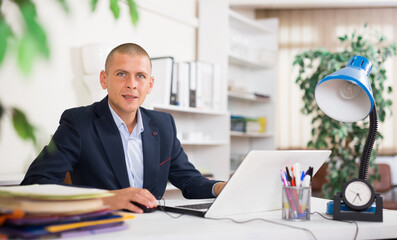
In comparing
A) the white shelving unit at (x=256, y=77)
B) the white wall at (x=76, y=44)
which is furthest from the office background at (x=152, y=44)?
the white shelving unit at (x=256, y=77)

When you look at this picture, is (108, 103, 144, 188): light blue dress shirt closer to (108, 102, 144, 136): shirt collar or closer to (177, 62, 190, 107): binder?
(108, 102, 144, 136): shirt collar

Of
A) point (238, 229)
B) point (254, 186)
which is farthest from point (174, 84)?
point (238, 229)

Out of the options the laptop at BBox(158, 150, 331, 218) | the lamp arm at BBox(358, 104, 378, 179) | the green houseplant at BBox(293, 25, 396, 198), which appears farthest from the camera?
the green houseplant at BBox(293, 25, 396, 198)

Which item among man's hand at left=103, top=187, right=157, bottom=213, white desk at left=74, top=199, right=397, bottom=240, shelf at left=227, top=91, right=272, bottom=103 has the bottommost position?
white desk at left=74, top=199, right=397, bottom=240

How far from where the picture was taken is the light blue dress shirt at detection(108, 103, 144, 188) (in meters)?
1.88

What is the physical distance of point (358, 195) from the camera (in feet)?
4.32

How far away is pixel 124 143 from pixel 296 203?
903mm

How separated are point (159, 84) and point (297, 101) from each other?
264cm

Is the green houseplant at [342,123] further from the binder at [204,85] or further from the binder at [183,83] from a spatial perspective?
the binder at [183,83]

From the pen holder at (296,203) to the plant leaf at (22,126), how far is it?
2.89ft

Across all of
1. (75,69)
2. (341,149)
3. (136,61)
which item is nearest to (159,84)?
(75,69)

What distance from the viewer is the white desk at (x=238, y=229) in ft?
3.21

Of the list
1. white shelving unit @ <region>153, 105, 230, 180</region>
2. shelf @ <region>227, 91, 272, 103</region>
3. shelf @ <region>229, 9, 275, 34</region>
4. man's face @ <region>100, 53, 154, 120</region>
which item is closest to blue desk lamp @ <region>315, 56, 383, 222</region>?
man's face @ <region>100, 53, 154, 120</region>

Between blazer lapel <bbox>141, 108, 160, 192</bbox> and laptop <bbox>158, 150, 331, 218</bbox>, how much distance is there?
1.37ft
